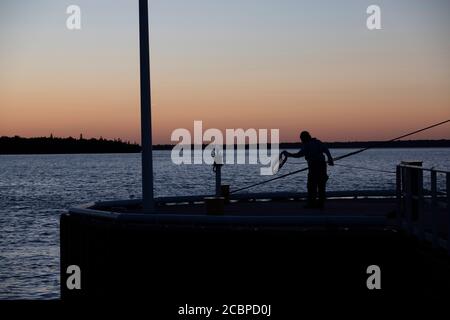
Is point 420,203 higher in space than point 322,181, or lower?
lower

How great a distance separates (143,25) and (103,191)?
87.6 m

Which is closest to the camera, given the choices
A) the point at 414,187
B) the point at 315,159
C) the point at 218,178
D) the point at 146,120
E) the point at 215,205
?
the point at 414,187

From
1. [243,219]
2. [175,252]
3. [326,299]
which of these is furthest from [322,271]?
[175,252]

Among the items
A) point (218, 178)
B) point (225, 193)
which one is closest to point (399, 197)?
point (218, 178)

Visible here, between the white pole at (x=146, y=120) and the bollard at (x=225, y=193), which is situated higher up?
the white pole at (x=146, y=120)

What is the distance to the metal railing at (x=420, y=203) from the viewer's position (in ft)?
41.9

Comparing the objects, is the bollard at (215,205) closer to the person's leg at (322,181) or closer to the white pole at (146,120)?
the white pole at (146,120)

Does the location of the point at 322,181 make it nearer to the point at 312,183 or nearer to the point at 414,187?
the point at 312,183

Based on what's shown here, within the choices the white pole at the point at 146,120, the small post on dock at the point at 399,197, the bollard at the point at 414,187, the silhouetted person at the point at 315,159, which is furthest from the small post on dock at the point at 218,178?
the bollard at the point at 414,187

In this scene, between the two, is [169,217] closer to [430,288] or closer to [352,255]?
[352,255]

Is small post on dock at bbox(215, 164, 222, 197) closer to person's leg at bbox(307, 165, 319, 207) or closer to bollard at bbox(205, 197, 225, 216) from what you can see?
person's leg at bbox(307, 165, 319, 207)

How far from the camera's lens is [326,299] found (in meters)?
13.3

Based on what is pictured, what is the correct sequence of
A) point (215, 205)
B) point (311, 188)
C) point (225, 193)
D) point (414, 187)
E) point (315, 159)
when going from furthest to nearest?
point (225, 193) → point (311, 188) → point (315, 159) → point (215, 205) → point (414, 187)

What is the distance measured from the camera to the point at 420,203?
1347cm
